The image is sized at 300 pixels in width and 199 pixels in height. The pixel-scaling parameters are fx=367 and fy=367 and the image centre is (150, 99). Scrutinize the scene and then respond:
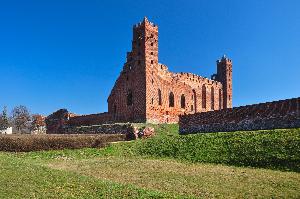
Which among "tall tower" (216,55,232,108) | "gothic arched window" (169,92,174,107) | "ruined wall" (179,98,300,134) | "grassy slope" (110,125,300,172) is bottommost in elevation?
"grassy slope" (110,125,300,172)

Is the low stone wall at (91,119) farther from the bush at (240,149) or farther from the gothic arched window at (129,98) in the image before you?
the bush at (240,149)

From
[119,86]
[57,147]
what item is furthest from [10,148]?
[119,86]

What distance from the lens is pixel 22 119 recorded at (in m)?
65.7

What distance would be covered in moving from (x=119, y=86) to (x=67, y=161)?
26.9 meters

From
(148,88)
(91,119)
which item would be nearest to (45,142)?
(148,88)

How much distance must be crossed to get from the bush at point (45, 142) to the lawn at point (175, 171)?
912 millimetres

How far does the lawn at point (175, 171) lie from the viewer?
34.1 feet

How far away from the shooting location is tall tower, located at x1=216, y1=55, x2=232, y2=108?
5684 centimetres

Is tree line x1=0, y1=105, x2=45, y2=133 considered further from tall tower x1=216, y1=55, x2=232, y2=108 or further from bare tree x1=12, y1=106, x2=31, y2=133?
tall tower x1=216, y1=55, x2=232, y2=108

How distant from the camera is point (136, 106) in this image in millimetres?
40625

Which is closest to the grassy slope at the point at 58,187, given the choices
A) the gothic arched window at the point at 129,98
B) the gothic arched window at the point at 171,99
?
the gothic arched window at the point at 129,98

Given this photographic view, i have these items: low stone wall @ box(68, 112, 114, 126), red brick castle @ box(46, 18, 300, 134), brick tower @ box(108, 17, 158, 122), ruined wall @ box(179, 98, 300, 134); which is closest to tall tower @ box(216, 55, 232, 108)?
red brick castle @ box(46, 18, 300, 134)

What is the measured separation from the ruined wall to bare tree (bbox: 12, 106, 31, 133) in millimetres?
44228

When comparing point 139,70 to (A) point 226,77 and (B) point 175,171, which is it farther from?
(B) point 175,171
